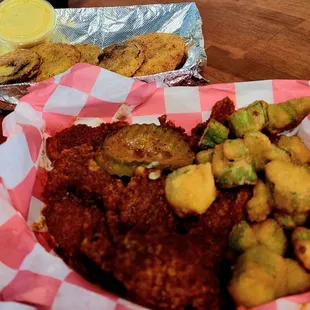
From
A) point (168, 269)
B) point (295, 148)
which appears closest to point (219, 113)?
point (295, 148)

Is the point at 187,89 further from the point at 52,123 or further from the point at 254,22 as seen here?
the point at 254,22

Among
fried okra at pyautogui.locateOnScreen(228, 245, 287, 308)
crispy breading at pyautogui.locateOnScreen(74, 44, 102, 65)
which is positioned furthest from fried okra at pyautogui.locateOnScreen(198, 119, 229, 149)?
crispy breading at pyautogui.locateOnScreen(74, 44, 102, 65)

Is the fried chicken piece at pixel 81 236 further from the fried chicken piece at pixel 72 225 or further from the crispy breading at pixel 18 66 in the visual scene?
the crispy breading at pixel 18 66

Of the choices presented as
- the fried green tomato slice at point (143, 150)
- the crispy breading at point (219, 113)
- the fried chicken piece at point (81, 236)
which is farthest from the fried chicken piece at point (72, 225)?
the crispy breading at point (219, 113)

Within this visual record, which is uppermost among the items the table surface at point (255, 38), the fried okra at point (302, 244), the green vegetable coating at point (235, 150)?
the green vegetable coating at point (235, 150)

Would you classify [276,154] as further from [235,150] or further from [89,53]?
[89,53]

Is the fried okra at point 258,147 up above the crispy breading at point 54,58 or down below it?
above

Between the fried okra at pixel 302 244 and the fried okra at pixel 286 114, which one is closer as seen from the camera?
the fried okra at pixel 302 244
